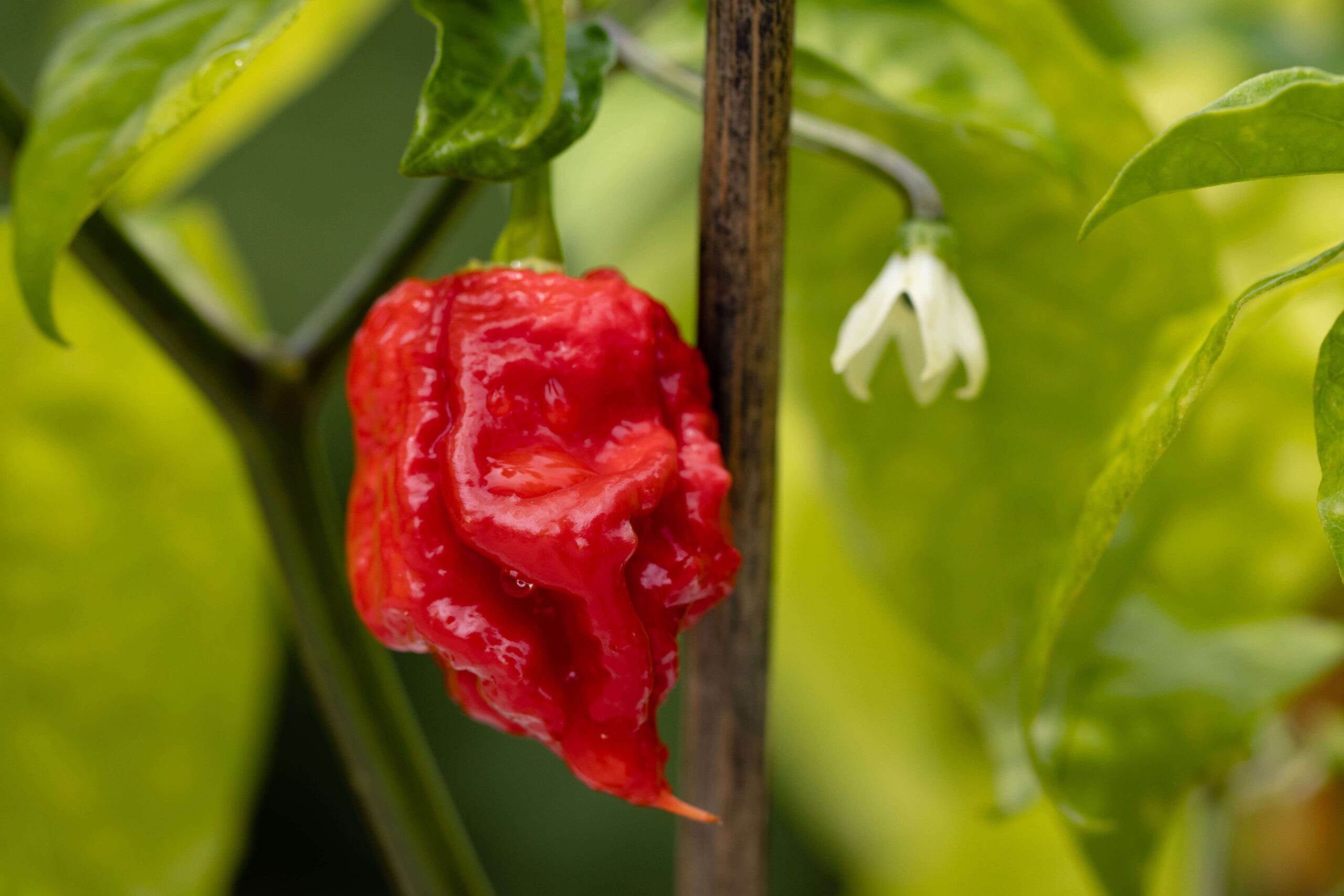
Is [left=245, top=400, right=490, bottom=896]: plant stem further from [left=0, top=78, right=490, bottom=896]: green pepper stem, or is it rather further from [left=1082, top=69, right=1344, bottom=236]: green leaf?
[left=1082, top=69, right=1344, bottom=236]: green leaf

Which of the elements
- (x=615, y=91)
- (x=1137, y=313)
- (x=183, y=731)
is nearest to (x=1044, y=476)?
(x=1137, y=313)

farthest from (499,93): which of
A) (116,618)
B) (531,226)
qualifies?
(116,618)

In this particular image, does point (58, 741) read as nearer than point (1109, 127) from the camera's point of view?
No

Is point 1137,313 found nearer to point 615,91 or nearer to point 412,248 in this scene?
point 412,248

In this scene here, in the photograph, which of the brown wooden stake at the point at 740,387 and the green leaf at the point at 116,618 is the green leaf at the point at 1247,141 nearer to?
the brown wooden stake at the point at 740,387

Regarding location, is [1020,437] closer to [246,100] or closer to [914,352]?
[914,352]
